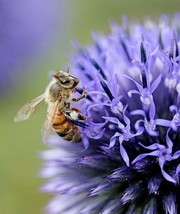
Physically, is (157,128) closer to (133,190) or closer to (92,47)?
(133,190)

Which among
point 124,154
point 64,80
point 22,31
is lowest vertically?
point 124,154

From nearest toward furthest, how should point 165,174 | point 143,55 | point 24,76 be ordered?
point 165,174
point 143,55
point 24,76

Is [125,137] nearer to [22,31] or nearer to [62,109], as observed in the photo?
[62,109]

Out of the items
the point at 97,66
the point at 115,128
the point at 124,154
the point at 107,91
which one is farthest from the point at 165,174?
the point at 97,66

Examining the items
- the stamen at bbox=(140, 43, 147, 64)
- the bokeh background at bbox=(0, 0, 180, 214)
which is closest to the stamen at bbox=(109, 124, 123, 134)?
the stamen at bbox=(140, 43, 147, 64)

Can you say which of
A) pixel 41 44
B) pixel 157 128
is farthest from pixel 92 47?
pixel 41 44

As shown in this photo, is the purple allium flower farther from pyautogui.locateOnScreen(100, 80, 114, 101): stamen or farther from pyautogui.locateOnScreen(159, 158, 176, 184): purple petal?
pyautogui.locateOnScreen(159, 158, 176, 184): purple petal
